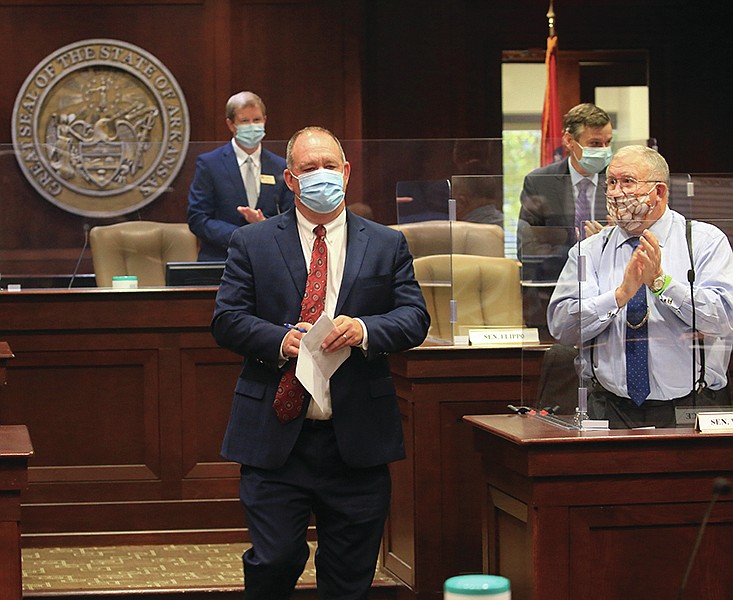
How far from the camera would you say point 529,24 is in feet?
29.6

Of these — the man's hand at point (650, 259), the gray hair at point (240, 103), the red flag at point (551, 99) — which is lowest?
the man's hand at point (650, 259)

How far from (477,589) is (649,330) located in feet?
6.00

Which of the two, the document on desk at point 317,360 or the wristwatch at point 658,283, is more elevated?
the wristwatch at point 658,283

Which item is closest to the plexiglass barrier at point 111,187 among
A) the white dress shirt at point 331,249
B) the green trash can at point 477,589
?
the white dress shirt at point 331,249

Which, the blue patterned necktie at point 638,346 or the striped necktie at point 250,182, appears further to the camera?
the striped necktie at point 250,182

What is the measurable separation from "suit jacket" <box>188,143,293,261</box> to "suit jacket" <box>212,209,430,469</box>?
2518mm

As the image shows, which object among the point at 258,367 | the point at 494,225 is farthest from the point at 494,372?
the point at 258,367

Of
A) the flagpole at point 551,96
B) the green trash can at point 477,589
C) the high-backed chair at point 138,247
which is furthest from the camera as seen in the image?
the flagpole at point 551,96

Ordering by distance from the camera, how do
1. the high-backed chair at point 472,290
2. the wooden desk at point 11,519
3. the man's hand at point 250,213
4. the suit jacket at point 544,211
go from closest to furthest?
the wooden desk at point 11,519
the suit jacket at point 544,211
the high-backed chair at point 472,290
the man's hand at point 250,213

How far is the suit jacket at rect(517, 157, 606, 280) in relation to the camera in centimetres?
387

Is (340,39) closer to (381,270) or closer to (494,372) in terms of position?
(494,372)

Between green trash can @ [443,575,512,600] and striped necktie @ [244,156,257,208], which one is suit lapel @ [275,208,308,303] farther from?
striped necktie @ [244,156,257,208]

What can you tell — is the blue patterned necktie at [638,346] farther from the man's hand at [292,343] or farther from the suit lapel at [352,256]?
the man's hand at [292,343]

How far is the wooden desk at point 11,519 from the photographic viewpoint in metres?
3.11
